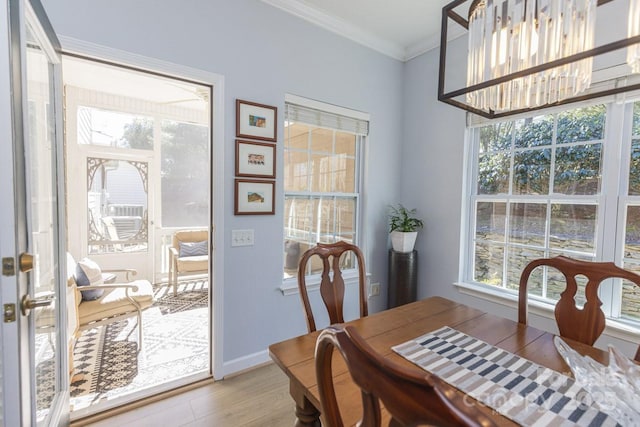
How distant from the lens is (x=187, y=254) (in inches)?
169

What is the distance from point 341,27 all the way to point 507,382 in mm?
2728

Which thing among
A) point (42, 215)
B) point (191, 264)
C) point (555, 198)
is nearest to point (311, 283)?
point (42, 215)

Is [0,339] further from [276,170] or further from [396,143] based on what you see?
[396,143]

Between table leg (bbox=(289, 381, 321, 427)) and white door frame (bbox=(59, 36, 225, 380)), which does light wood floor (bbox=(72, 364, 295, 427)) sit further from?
table leg (bbox=(289, 381, 321, 427))

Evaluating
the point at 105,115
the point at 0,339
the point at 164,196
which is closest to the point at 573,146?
the point at 0,339

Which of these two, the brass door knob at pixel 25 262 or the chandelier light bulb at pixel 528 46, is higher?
the chandelier light bulb at pixel 528 46

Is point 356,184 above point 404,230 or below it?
above

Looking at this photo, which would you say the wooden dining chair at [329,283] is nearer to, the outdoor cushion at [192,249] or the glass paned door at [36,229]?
the glass paned door at [36,229]

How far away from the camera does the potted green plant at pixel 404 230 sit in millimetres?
2734

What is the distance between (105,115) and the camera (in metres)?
4.14

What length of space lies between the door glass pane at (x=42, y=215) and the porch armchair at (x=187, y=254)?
8.16 feet

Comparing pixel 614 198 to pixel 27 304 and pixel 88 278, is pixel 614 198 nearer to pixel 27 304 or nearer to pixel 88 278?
pixel 27 304

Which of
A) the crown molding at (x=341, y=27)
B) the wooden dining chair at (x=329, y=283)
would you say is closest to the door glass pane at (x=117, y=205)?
the crown molding at (x=341, y=27)

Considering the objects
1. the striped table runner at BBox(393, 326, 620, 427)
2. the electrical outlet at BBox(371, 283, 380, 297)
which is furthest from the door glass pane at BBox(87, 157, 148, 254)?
the striped table runner at BBox(393, 326, 620, 427)
